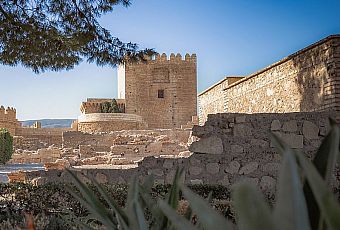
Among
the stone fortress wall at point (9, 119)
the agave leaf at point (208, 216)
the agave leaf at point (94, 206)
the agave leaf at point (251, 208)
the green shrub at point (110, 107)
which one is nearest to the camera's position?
the agave leaf at point (251, 208)

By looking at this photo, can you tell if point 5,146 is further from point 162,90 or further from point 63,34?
point 162,90

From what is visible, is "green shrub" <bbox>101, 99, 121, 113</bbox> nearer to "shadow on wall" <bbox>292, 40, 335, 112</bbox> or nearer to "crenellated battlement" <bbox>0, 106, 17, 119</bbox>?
"crenellated battlement" <bbox>0, 106, 17, 119</bbox>

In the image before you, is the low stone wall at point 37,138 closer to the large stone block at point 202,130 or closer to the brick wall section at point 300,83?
the brick wall section at point 300,83

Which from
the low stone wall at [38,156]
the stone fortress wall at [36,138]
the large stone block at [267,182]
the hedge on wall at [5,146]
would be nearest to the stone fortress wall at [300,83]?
the large stone block at [267,182]

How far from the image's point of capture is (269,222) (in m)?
0.58

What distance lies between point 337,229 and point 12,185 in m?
5.42

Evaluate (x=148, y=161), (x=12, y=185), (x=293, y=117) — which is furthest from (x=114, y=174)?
(x=293, y=117)

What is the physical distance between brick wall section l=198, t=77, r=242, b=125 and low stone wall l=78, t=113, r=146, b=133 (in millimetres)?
10326

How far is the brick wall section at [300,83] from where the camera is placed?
6879 millimetres

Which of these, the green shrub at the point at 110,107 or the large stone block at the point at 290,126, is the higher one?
the green shrub at the point at 110,107

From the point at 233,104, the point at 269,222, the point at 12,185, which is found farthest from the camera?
the point at 233,104

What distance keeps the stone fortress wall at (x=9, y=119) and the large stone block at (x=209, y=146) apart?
80.6ft

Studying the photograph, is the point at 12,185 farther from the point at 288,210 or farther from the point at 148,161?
the point at 288,210

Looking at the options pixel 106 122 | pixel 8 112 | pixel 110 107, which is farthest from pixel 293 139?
pixel 8 112
